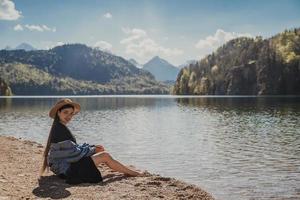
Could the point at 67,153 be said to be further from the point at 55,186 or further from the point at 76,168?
the point at 55,186

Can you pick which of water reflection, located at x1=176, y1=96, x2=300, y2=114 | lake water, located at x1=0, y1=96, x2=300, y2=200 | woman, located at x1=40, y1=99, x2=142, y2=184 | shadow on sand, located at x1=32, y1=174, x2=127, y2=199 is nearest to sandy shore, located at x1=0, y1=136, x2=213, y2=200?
shadow on sand, located at x1=32, y1=174, x2=127, y2=199

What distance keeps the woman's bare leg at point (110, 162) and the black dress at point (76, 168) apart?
439 millimetres

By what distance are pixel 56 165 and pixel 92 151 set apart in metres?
1.62

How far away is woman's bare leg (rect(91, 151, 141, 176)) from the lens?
1847cm

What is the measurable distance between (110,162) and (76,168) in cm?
172

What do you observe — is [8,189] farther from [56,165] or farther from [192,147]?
[192,147]

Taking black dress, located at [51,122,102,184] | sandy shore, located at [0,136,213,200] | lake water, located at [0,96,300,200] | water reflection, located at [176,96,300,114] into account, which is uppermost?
black dress, located at [51,122,102,184]

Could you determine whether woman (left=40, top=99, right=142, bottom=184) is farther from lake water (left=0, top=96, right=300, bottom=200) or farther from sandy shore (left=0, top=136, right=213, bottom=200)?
lake water (left=0, top=96, right=300, bottom=200)

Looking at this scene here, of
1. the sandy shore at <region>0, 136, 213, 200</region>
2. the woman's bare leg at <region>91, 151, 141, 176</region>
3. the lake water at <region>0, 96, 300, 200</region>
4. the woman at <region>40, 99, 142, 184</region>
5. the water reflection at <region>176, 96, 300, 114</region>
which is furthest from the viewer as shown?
the water reflection at <region>176, 96, 300, 114</region>

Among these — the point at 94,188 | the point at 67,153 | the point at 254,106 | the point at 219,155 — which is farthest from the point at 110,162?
the point at 254,106

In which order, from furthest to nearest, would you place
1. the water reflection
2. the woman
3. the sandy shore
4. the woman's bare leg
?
the water reflection, the woman's bare leg, the woman, the sandy shore

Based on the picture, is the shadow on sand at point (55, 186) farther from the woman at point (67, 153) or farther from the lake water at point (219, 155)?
the lake water at point (219, 155)

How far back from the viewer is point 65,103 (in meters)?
17.5

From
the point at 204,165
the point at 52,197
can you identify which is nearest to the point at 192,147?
the point at 204,165
